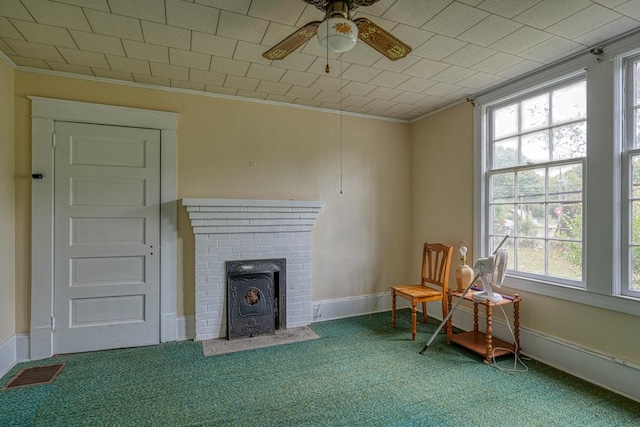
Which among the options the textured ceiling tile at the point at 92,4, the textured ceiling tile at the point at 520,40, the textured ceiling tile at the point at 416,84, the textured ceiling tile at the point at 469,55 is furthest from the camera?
the textured ceiling tile at the point at 416,84

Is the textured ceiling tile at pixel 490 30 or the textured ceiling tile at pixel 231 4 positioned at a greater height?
the textured ceiling tile at pixel 490 30

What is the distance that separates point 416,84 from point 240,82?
1.70m

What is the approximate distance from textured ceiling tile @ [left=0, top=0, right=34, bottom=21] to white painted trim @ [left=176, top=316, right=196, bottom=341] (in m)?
2.63

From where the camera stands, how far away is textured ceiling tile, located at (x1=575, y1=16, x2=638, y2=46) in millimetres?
2131

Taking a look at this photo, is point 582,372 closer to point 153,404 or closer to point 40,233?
point 153,404

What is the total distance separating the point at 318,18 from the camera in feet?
6.84

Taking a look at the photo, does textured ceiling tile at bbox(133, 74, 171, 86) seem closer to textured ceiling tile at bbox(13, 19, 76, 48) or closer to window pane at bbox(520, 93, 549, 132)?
textured ceiling tile at bbox(13, 19, 76, 48)

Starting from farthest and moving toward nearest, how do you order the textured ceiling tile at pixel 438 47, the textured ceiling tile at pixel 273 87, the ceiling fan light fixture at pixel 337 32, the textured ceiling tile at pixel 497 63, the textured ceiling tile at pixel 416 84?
the textured ceiling tile at pixel 273 87
the textured ceiling tile at pixel 416 84
the textured ceiling tile at pixel 497 63
the textured ceiling tile at pixel 438 47
the ceiling fan light fixture at pixel 337 32

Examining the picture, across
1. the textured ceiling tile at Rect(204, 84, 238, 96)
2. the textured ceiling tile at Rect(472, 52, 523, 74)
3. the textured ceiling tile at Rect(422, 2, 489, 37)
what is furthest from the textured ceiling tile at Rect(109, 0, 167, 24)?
the textured ceiling tile at Rect(472, 52, 523, 74)

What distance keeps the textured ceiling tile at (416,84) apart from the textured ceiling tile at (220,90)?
1680 millimetres

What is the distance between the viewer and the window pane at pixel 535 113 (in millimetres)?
2896

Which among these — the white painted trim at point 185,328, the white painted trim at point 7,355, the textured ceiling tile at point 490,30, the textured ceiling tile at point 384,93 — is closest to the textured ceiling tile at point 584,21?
the textured ceiling tile at point 490,30

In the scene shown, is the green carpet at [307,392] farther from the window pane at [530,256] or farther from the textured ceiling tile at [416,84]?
the textured ceiling tile at [416,84]

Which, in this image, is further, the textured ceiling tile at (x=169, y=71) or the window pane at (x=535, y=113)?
the window pane at (x=535, y=113)
